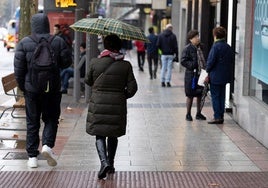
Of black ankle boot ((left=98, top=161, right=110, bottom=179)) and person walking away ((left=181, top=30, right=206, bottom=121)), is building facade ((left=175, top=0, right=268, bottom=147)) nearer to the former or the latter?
person walking away ((left=181, top=30, right=206, bottom=121))

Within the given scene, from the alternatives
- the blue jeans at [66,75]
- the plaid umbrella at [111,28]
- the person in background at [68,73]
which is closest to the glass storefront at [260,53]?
the plaid umbrella at [111,28]

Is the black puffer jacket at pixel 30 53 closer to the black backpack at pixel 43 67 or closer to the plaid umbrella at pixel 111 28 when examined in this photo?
the black backpack at pixel 43 67

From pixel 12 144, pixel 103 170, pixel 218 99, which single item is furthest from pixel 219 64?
pixel 103 170

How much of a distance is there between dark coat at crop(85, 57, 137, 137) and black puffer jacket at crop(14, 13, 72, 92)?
0.57m

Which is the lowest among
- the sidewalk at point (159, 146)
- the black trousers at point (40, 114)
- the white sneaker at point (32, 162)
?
the sidewalk at point (159, 146)

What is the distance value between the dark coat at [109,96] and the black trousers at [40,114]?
0.68 meters

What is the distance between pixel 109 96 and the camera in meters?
7.86

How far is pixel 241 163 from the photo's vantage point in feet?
29.3

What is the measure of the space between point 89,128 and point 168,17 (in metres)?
27.1

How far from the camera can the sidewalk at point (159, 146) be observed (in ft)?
28.4

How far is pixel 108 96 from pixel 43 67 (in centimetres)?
89

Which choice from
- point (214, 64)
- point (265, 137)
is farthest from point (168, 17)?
point (265, 137)

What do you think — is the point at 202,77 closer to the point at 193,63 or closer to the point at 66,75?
the point at 193,63

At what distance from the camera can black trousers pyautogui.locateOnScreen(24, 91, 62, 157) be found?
8305mm
